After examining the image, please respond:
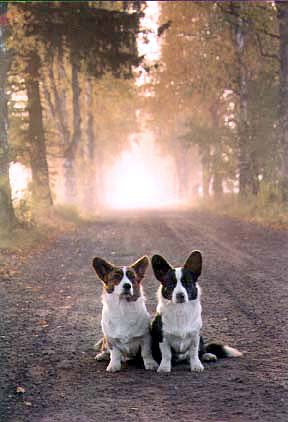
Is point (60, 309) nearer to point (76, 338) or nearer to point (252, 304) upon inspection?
point (76, 338)

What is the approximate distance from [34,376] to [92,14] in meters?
19.5

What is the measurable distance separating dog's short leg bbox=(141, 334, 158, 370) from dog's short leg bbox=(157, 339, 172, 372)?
0.13 metres

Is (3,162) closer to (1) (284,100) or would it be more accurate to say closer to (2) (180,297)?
(1) (284,100)

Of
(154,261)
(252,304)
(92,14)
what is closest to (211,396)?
(154,261)

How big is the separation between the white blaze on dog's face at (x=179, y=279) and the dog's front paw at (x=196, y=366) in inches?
26.2

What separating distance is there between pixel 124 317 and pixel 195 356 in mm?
843

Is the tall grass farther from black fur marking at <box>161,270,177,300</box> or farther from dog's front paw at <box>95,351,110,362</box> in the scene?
black fur marking at <box>161,270,177,300</box>

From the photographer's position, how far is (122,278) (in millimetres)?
6535

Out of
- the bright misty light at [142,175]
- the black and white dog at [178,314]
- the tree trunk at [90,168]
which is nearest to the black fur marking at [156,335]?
the black and white dog at [178,314]

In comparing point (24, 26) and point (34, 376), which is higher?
point (24, 26)

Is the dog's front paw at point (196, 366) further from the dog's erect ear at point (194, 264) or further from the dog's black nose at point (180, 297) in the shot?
the dog's erect ear at point (194, 264)

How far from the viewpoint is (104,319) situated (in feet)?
21.9

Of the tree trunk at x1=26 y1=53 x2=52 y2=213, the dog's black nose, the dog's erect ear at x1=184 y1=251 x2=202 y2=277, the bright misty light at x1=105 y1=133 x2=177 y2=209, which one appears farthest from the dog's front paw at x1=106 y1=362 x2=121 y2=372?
the bright misty light at x1=105 y1=133 x2=177 y2=209

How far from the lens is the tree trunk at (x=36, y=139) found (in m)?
25.6
